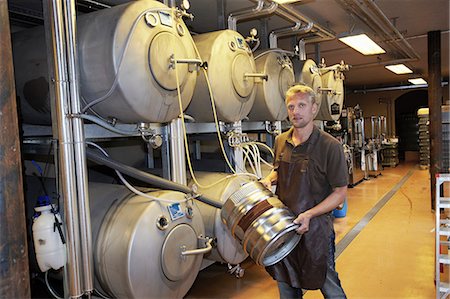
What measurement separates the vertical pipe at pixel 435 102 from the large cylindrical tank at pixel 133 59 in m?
4.27

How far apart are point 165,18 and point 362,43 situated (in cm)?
318

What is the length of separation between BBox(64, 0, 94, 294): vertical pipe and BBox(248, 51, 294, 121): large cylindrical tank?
1663 mm

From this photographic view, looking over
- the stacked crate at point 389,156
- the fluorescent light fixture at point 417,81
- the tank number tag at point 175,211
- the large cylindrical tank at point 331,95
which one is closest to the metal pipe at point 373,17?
the large cylindrical tank at point 331,95

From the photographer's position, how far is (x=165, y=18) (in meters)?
2.15

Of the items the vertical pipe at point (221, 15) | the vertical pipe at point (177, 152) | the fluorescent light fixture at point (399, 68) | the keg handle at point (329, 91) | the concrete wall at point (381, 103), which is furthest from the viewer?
the concrete wall at point (381, 103)

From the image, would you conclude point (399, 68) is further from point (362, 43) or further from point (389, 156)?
point (389, 156)

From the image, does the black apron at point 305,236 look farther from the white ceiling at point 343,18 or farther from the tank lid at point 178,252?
the white ceiling at point 343,18

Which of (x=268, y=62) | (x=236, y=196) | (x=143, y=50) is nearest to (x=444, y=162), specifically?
(x=268, y=62)

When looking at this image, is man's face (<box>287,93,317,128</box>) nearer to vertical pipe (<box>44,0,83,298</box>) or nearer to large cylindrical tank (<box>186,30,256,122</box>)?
large cylindrical tank (<box>186,30,256,122</box>)

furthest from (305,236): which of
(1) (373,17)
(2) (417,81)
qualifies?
(2) (417,81)

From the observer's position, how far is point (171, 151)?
243 cm

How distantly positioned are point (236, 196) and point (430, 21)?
410 cm

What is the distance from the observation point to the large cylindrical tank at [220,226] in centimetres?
262

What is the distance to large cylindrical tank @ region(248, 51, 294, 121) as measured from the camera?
325cm
